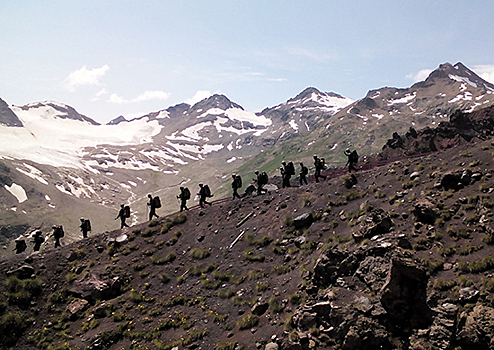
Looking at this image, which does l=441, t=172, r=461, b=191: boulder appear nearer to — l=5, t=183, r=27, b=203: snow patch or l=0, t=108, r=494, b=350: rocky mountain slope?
l=0, t=108, r=494, b=350: rocky mountain slope

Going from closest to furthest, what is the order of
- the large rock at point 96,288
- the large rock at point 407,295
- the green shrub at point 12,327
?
1. the large rock at point 407,295
2. the green shrub at point 12,327
3. the large rock at point 96,288

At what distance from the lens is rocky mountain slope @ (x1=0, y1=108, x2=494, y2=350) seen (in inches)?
Answer: 461

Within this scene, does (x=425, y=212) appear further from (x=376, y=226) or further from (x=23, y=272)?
(x=23, y=272)

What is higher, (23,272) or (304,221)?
(304,221)

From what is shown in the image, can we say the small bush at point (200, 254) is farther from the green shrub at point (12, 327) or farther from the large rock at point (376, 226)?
the large rock at point (376, 226)

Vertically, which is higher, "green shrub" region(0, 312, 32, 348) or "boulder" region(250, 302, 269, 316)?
"boulder" region(250, 302, 269, 316)

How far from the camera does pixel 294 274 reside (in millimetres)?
19031

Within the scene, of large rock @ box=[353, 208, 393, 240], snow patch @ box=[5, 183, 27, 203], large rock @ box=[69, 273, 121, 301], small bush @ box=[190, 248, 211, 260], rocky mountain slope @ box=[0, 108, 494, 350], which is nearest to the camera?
rocky mountain slope @ box=[0, 108, 494, 350]

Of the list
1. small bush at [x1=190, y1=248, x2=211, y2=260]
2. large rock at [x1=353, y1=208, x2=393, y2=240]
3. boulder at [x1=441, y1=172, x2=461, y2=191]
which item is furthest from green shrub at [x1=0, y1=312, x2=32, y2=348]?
boulder at [x1=441, y1=172, x2=461, y2=191]

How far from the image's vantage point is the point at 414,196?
→ 71.3 feet

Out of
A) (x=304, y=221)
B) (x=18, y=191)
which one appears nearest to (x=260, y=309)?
(x=304, y=221)

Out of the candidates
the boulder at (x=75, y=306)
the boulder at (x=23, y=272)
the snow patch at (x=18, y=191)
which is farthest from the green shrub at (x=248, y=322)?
the snow patch at (x=18, y=191)

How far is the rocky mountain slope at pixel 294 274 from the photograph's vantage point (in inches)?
461

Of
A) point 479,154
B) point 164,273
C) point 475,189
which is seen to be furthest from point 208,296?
point 479,154
